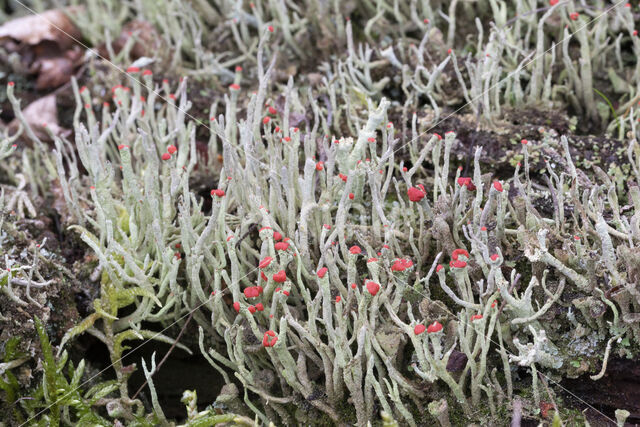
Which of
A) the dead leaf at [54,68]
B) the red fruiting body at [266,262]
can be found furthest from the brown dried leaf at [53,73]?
the red fruiting body at [266,262]

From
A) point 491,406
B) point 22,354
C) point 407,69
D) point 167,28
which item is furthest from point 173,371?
point 167,28

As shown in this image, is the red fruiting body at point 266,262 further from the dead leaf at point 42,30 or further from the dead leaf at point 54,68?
the dead leaf at point 42,30

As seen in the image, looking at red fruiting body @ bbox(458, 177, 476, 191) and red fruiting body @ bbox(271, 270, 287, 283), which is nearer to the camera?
red fruiting body @ bbox(271, 270, 287, 283)

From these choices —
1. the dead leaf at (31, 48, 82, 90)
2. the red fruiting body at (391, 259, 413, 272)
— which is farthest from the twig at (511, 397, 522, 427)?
the dead leaf at (31, 48, 82, 90)

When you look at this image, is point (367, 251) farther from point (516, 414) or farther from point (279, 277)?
point (516, 414)

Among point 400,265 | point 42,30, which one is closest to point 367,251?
point 400,265

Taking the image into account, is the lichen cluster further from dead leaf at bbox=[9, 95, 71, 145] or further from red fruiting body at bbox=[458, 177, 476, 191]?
dead leaf at bbox=[9, 95, 71, 145]

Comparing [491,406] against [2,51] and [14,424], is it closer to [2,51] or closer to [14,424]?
[14,424]
